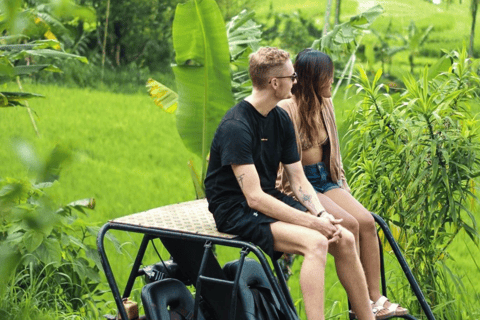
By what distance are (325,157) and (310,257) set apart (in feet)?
2.19

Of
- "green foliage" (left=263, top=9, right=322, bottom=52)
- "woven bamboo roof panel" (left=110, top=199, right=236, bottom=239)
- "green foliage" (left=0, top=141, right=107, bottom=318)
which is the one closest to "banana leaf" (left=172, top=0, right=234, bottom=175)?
"green foliage" (left=0, top=141, right=107, bottom=318)

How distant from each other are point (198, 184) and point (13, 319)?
4.11m

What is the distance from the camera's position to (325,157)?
3.11 meters

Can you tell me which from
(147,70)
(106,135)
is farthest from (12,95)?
(147,70)

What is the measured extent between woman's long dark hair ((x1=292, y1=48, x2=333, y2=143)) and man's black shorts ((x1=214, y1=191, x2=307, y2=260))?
532mm

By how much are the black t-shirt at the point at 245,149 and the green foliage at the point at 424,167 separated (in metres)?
1.00

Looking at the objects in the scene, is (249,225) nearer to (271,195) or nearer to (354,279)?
(271,195)

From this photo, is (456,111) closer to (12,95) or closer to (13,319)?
(12,95)

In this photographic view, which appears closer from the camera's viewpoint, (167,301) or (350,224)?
(167,301)

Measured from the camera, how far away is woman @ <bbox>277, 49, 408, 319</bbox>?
2.93 m

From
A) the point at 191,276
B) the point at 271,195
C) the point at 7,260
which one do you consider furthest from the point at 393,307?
the point at 7,260

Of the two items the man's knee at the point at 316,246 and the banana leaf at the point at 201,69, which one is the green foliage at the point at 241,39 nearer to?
the banana leaf at the point at 201,69

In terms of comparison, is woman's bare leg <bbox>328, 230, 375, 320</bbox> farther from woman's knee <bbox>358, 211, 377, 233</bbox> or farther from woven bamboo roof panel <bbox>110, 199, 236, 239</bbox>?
woven bamboo roof panel <bbox>110, 199, 236, 239</bbox>

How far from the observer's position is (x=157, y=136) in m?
9.77
